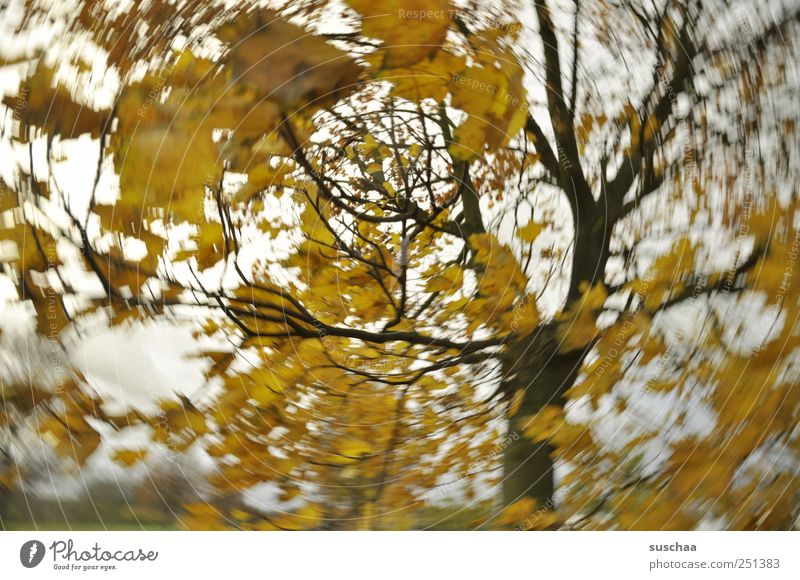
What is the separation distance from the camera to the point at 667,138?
577 millimetres

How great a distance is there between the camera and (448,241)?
57 centimetres

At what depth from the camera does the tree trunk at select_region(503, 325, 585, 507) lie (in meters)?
0.58

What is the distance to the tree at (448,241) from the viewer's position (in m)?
0.57
